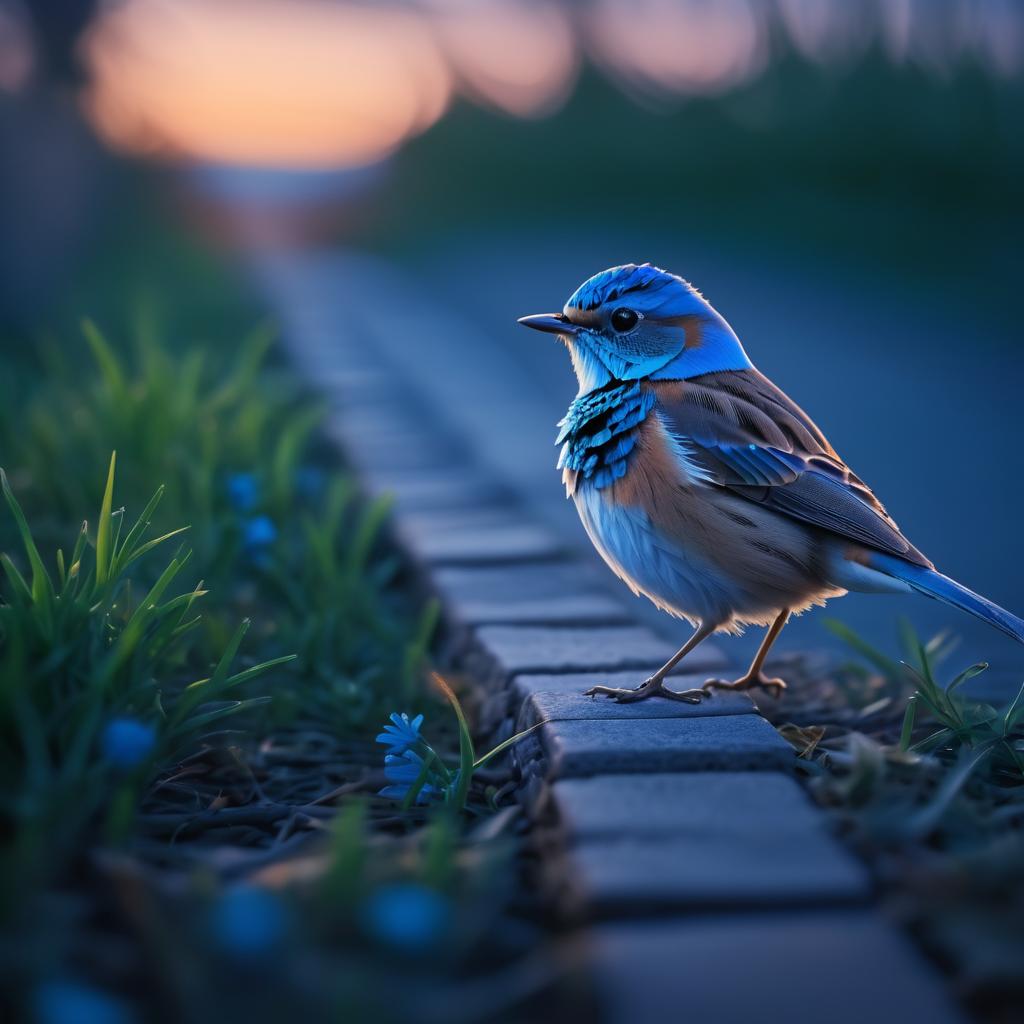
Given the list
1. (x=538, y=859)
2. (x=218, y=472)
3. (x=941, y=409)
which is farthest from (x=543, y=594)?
(x=941, y=409)

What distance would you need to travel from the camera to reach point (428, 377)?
20.5ft

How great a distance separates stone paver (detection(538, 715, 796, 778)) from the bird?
24 cm

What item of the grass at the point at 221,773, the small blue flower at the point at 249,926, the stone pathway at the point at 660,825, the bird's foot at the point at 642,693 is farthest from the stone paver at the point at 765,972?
the bird's foot at the point at 642,693

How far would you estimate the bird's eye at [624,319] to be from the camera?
2762 mm

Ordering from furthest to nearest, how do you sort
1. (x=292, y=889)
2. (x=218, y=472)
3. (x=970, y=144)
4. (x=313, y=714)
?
A: (x=970, y=144) → (x=218, y=472) → (x=313, y=714) → (x=292, y=889)

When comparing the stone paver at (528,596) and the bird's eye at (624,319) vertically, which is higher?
the bird's eye at (624,319)

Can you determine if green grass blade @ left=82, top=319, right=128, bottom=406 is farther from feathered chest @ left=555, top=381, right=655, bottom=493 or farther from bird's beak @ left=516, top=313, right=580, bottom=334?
feathered chest @ left=555, top=381, right=655, bottom=493

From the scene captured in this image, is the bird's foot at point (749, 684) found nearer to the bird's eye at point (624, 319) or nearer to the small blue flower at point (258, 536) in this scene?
the bird's eye at point (624, 319)

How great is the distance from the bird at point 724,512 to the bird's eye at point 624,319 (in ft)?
0.36

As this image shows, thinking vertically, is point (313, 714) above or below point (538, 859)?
below

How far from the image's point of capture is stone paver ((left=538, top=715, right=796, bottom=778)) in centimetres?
206

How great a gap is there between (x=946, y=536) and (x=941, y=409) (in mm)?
2160

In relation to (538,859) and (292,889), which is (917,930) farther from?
(292,889)

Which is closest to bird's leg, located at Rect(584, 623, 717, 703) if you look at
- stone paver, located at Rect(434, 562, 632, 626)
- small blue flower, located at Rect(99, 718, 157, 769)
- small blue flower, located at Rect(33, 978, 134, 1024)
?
stone paver, located at Rect(434, 562, 632, 626)
